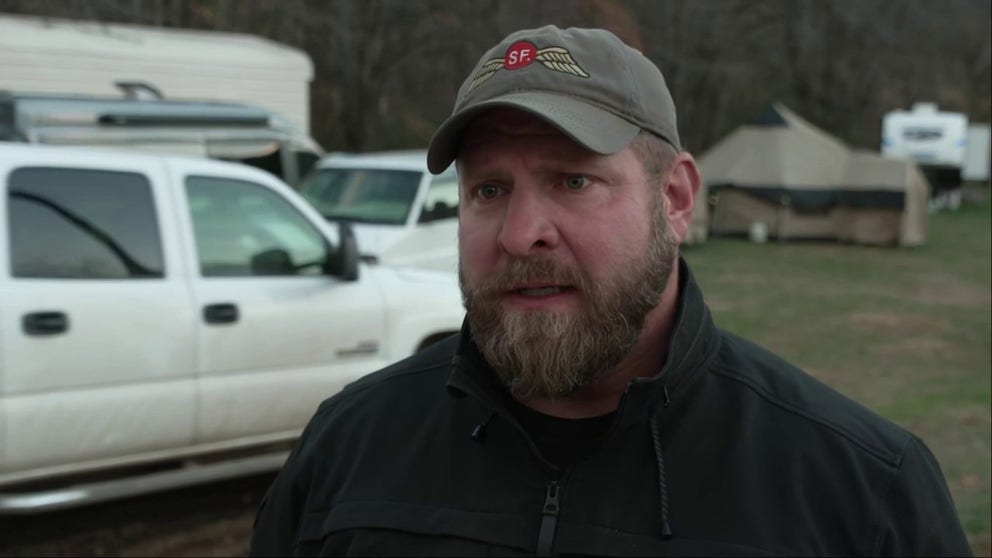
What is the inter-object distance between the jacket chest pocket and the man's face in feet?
0.78

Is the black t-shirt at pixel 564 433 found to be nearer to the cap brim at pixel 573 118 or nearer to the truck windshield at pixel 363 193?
the cap brim at pixel 573 118

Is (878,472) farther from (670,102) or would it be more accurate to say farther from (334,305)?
(334,305)

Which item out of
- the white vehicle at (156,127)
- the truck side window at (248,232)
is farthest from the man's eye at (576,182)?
the white vehicle at (156,127)

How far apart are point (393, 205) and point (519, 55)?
28.3 ft

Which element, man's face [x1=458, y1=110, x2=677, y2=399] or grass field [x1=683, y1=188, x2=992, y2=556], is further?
grass field [x1=683, y1=188, x2=992, y2=556]

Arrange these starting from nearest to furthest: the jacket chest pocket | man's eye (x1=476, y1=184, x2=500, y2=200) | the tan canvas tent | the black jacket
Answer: the black jacket, the jacket chest pocket, man's eye (x1=476, y1=184, x2=500, y2=200), the tan canvas tent

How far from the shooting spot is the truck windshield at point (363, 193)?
10.4 m

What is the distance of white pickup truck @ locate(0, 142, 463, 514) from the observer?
4883 mm

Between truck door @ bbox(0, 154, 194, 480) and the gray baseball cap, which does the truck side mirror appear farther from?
the gray baseball cap

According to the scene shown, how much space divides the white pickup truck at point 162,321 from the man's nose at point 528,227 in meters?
3.63

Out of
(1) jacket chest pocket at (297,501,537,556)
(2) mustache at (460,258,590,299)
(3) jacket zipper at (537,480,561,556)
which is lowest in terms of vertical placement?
(1) jacket chest pocket at (297,501,537,556)

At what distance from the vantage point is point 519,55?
6.21 feet

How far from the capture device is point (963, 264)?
19.6m

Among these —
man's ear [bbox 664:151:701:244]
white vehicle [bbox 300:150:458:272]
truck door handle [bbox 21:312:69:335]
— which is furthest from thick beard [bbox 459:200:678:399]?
white vehicle [bbox 300:150:458:272]
